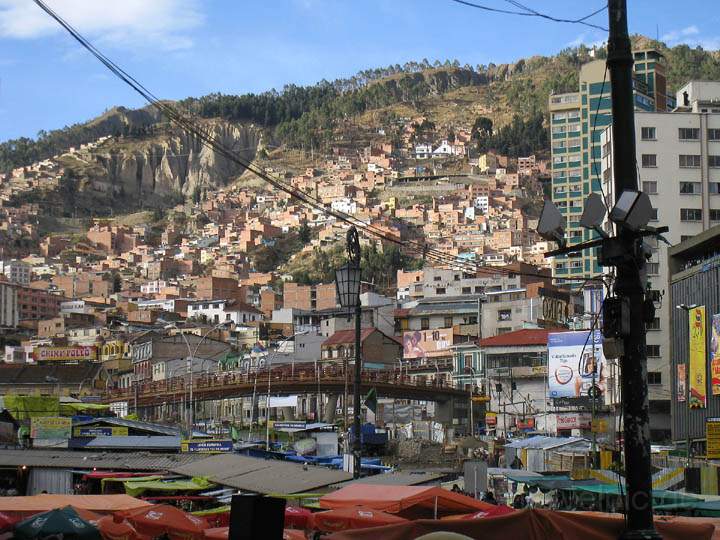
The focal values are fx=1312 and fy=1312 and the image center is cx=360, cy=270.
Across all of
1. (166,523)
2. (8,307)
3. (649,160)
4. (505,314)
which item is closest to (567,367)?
(649,160)

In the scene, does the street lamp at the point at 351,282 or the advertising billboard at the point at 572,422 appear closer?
the street lamp at the point at 351,282

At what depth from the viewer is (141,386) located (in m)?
95.6

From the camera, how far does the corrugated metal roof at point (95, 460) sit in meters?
34.3

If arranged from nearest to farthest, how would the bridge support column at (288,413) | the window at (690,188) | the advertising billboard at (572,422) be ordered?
the advertising billboard at (572,422), the window at (690,188), the bridge support column at (288,413)

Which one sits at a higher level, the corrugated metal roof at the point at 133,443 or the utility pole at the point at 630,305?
the utility pole at the point at 630,305

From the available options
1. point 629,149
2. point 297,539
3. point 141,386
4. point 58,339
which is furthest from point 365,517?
point 58,339

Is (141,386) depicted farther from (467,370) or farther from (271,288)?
(271,288)

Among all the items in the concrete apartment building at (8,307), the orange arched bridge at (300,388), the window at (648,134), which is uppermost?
the window at (648,134)

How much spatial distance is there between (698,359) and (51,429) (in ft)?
74.7

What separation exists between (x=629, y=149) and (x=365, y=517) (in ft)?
29.0

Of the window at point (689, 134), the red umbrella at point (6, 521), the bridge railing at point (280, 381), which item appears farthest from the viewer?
the bridge railing at point (280, 381)

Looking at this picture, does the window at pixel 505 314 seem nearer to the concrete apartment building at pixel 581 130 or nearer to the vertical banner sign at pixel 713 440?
the concrete apartment building at pixel 581 130

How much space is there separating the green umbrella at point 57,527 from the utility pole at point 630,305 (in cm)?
864

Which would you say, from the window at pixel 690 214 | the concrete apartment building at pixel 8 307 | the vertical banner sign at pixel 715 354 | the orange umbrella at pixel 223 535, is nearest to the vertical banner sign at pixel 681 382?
the vertical banner sign at pixel 715 354
